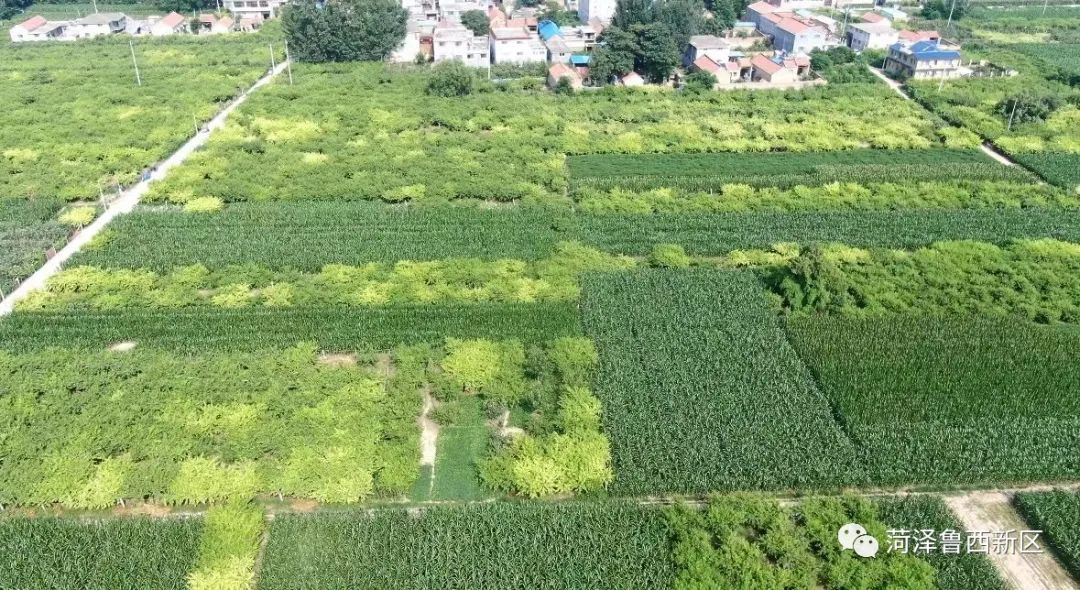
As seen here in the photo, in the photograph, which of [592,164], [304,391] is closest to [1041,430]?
[304,391]

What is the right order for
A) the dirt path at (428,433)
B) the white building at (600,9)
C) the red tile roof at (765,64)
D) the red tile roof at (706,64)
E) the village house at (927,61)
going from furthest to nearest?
the white building at (600,9)
the red tile roof at (706,64)
the red tile roof at (765,64)
the village house at (927,61)
the dirt path at (428,433)

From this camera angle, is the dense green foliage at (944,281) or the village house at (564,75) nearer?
the dense green foliage at (944,281)

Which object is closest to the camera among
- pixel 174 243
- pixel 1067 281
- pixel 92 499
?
pixel 92 499

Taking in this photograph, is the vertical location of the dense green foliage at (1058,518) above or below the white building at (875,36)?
below

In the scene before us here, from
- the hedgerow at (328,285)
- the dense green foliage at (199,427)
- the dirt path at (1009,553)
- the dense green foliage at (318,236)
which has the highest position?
the dense green foliage at (318,236)

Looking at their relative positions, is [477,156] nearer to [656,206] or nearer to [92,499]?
[656,206]

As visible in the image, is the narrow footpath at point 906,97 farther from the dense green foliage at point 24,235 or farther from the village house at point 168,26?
the village house at point 168,26

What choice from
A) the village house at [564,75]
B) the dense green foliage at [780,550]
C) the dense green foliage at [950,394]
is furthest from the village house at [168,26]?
the dense green foliage at [780,550]

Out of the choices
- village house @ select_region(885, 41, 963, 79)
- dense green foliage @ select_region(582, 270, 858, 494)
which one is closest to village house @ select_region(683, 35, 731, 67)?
village house @ select_region(885, 41, 963, 79)
